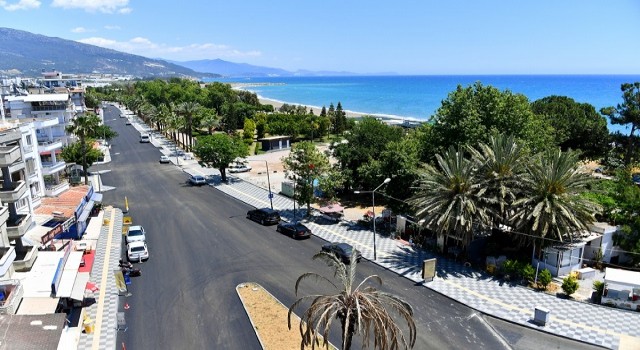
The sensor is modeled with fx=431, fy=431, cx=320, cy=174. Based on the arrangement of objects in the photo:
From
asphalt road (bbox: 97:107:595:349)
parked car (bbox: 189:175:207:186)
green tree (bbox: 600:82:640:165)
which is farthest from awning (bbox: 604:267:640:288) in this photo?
parked car (bbox: 189:175:207:186)

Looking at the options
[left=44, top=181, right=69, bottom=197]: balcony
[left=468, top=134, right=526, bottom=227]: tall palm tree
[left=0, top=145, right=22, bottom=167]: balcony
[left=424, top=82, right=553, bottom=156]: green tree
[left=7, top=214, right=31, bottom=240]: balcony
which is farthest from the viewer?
[left=44, top=181, right=69, bottom=197]: balcony

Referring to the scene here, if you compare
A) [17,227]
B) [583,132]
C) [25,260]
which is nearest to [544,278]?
[25,260]

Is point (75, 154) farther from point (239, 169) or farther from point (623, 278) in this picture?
point (623, 278)

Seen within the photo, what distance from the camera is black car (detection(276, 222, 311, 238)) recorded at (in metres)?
39.6

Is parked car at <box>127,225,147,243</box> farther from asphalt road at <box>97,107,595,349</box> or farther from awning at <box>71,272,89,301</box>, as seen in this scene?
awning at <box>71,272,89,301</box>

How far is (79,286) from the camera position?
26500 mm

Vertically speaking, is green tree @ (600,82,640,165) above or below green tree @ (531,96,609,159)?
above

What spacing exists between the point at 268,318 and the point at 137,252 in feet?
47.5

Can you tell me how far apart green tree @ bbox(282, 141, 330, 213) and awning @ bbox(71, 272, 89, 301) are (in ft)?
71.4

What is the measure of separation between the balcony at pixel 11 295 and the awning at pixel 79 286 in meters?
2.71

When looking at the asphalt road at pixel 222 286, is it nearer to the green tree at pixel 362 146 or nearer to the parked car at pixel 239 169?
the green tree at pixel 362 146

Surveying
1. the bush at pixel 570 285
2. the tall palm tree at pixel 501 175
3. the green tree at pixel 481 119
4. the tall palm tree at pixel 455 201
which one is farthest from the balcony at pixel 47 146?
the bush at pixel 570 285

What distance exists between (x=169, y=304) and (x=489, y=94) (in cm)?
3444

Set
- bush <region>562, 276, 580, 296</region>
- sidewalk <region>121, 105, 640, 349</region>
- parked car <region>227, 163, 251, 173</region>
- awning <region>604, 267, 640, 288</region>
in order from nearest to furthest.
Answer: sidewalk <region>121, 105, 640, 349</region>, awning <region>604, 267, 640, 288</region>, bush <region>562, 276, 580, 296</region>, parked car <region>227, 163, 251, 173</region>
